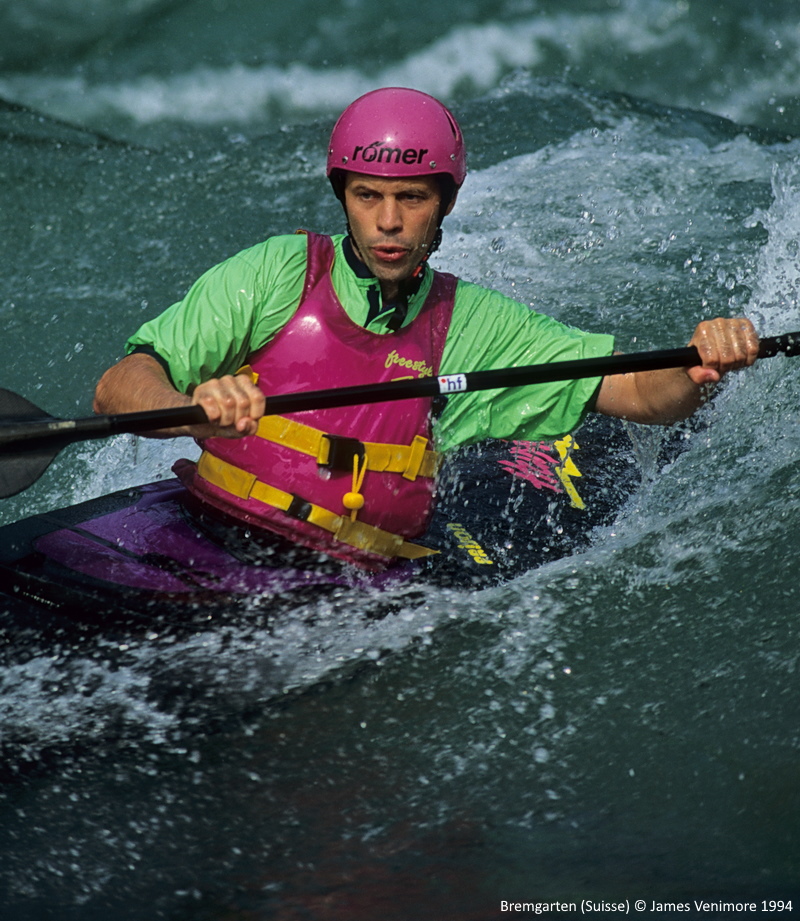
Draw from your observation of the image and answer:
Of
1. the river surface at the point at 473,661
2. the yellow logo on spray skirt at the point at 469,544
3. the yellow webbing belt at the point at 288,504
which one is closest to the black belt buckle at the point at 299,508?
the yellow webbing belt at the point at 288,504

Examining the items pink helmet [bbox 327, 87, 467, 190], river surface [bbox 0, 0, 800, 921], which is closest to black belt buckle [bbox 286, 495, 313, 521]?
river surface [bbox 0, 0, 800, 921]

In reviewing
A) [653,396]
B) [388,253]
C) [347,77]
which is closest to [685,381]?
[653,396]

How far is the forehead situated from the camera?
251cm

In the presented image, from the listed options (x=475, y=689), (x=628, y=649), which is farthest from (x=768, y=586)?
(x=475, y=689)

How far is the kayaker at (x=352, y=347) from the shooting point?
8.13 feet

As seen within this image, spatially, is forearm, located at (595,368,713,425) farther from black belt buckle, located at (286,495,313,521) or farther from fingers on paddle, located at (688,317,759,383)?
black belt buckle, located at (286,495,313,521)

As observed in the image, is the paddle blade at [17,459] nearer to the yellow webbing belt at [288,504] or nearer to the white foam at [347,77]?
the yellow webbing belt at [288,504]

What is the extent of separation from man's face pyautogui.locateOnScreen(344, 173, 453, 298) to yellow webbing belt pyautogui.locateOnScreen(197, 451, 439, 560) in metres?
0.49

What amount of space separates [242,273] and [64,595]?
77 centimetres

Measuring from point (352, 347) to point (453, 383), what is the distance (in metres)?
0.25

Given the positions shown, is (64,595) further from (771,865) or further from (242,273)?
(771,865)

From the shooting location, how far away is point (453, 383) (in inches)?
96.5

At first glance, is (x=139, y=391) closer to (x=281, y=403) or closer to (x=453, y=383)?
(x=281, y=403)

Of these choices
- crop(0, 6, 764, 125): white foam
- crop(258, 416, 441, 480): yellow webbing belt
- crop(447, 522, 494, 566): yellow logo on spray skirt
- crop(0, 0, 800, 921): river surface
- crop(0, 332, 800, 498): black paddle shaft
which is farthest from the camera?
crop(0, 6, 764, 125): white foam
